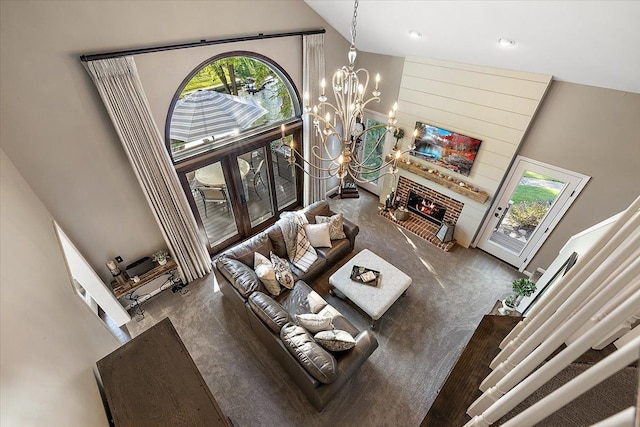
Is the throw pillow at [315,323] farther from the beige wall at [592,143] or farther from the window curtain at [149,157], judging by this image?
the beige wall at [592,143]

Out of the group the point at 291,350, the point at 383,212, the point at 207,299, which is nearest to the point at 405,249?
the point at 383,212

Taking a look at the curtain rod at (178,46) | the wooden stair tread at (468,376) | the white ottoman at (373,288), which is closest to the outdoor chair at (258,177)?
the curtain rod at (178,46)

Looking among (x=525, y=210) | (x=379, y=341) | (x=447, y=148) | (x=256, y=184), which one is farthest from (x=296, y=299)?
(x=525, y=210)

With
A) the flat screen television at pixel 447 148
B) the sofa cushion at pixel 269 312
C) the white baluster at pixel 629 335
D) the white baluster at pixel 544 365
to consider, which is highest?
the white baluster at pixel 544 365

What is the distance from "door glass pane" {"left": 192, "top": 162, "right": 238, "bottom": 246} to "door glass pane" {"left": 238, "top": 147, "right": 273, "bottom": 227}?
1.22ft

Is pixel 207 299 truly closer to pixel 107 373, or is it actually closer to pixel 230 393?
pixel 230 393

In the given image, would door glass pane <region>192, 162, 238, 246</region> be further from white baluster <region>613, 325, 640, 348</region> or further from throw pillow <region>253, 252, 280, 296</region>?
white baluster <region>613, 325, 640, 348</region>

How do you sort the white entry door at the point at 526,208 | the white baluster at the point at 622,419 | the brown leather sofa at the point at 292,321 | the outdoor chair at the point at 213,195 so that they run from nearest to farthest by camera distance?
the white baluster at the point at 622,419 < the brown leather sofa at the point at 292,321 < the white entry door at the point at 526,208 < the outdoor chair at the point at 213,195

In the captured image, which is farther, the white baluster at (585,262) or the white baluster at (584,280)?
the white baluster at (585,262)

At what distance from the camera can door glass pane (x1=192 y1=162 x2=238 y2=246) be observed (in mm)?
4551

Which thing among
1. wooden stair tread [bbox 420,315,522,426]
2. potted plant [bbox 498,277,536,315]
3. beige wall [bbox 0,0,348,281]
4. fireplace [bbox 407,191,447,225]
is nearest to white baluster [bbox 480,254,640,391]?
wooden stair tread [bbox 420,315,522,426]

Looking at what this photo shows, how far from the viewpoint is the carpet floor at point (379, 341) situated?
3.30 metres

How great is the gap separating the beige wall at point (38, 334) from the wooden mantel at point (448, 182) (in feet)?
16.6

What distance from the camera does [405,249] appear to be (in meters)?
5.31
